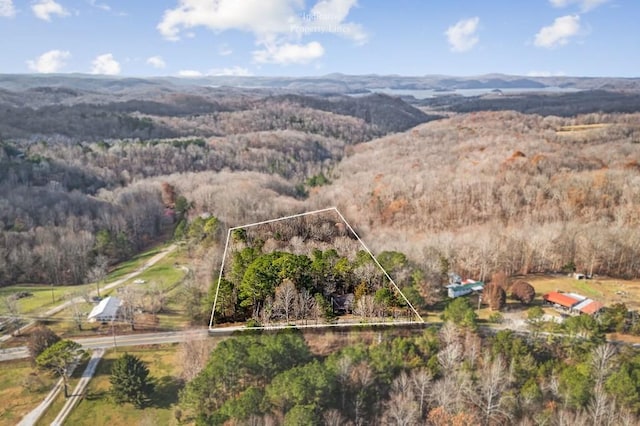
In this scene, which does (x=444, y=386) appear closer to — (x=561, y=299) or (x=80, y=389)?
(x=561, y=299)

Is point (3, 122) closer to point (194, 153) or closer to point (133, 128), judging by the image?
point (133, 128)

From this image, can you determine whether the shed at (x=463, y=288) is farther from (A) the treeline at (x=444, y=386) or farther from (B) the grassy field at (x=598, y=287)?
(B) the grassy field at (x=598, y=287)

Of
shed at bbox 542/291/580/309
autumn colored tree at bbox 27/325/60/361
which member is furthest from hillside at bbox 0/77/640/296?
autumn colored tree at bbox 27/325/60/361

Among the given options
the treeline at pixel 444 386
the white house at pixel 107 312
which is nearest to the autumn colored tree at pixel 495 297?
the treeline at pixel 444 386

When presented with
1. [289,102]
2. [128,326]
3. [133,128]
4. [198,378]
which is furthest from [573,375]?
[289,102]

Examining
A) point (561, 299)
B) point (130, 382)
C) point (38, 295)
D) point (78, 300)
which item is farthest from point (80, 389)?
point (561, 299)
